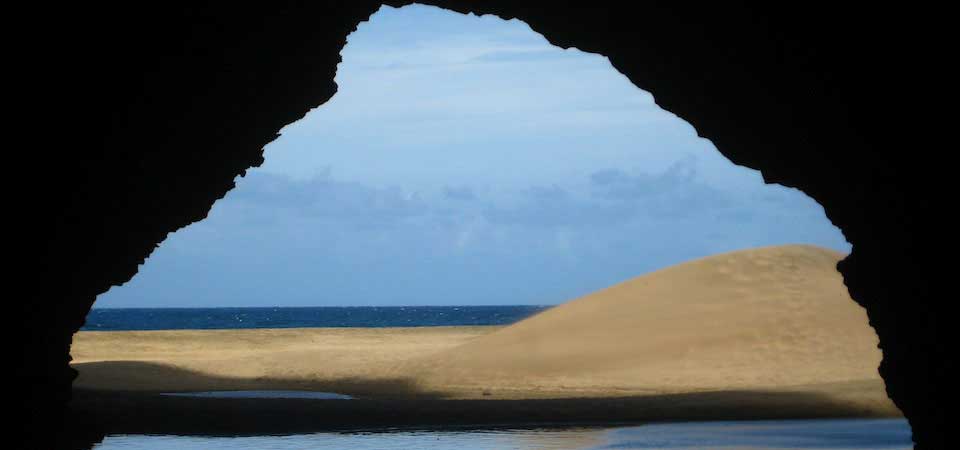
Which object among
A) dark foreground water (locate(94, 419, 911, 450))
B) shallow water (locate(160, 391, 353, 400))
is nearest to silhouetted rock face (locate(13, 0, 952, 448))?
dark foreground water (locate(94, 419, 911, 450))

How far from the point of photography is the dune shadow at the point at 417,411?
1957 cm

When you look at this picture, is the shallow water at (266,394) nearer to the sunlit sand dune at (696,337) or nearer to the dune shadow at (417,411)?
the dune shadow at (417,411)

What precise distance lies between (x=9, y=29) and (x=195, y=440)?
33.2 feet

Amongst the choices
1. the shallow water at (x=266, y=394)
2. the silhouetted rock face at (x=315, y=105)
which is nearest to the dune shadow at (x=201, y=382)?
the shallow water at (x=266, y=394)

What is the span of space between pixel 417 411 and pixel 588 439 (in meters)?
6.16

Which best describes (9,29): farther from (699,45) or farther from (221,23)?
(699,45)

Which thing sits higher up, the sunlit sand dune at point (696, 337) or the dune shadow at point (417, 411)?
the sunlit sand dune at point (696, 337)

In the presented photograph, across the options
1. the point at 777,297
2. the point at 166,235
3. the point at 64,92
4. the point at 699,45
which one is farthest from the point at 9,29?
the point at 777,297

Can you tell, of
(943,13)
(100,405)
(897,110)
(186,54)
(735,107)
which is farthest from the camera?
(100,405)

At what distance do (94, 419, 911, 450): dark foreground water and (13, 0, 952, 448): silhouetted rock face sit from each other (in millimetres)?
5553

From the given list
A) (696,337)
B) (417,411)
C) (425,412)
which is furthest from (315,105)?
Result: (696,337)

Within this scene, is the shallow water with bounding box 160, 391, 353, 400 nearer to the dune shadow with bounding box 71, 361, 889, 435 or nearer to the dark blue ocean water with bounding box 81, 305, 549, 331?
the dune shadow with bounding box 71, 361, 889, 435

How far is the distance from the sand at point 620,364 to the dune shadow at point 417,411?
7cm

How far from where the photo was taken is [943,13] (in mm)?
7938
